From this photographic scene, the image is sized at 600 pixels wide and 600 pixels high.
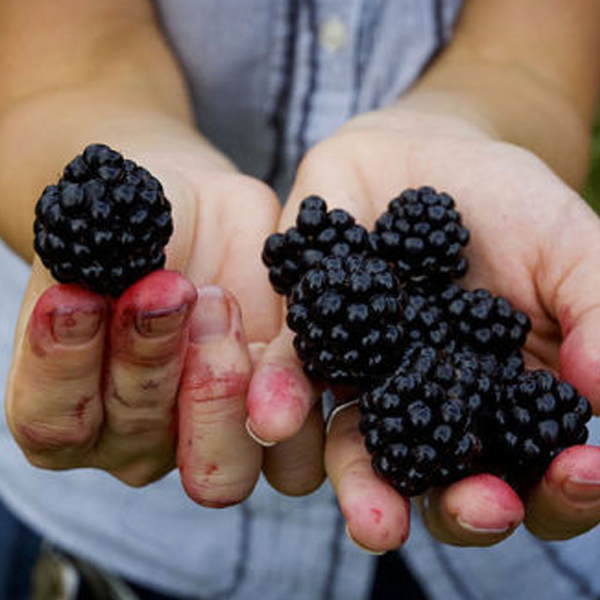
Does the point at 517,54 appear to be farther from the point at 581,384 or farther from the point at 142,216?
the point at 142,216

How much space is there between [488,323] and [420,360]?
19cm

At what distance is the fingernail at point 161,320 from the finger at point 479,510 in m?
0.42

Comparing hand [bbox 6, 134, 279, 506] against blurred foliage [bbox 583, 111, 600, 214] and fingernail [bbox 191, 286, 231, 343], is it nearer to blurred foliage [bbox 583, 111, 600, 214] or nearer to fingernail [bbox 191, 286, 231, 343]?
fingernail [bbox 191, 286, 231, 343]

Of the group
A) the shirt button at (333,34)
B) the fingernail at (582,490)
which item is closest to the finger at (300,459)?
the fingernail at (582,490)

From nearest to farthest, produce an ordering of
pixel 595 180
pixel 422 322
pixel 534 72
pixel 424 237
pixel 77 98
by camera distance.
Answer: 1. pixel 422 322
2. pixel 424 237
3. pixel 77 98
4. pixel 534 72
5. pixel 595 180

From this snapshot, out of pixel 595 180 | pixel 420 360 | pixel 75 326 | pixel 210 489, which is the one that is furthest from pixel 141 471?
pixel 595 180

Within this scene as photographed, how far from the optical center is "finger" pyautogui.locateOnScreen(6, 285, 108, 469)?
935 mm

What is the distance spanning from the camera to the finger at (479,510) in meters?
A: 0.96

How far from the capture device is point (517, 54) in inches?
73.4

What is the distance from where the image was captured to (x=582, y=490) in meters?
0.97

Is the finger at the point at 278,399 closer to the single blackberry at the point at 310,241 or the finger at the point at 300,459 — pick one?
the finger at the point at 300,459

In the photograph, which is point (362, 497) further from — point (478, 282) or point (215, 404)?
point (478, 282)

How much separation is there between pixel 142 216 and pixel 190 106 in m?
0.78

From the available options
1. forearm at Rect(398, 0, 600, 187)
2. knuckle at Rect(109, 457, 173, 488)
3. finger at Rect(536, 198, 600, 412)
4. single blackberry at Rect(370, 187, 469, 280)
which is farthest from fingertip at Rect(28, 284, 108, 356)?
forearm at Rect(398, 0, 600, 187)
